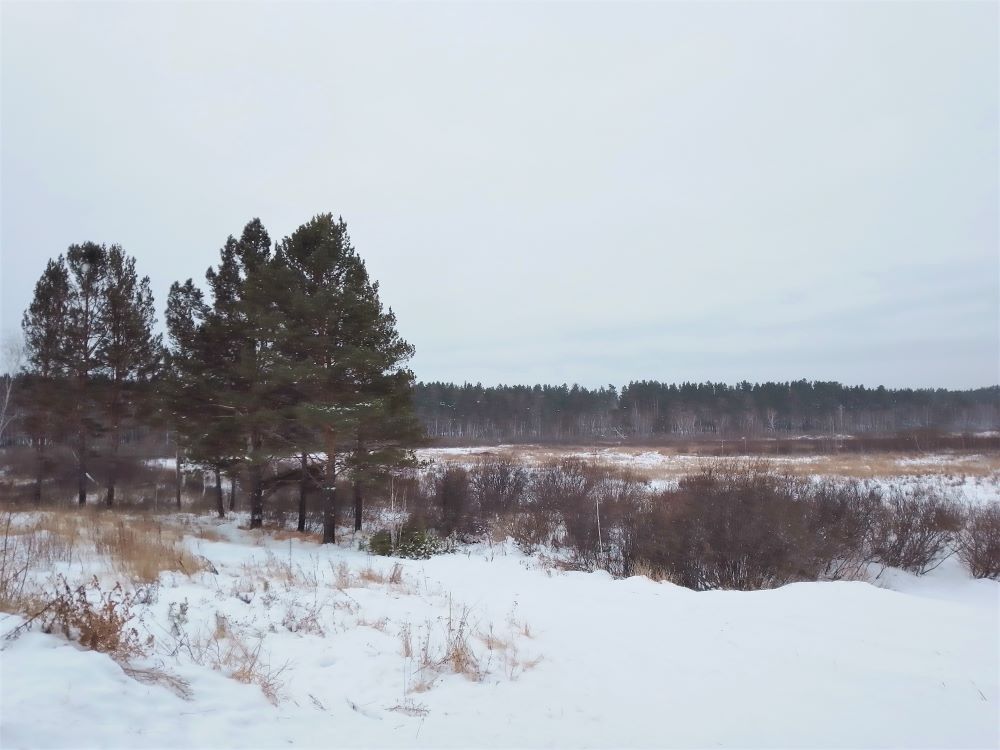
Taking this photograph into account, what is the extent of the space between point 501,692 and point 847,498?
48.1 feet

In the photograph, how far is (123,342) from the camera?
787 inches

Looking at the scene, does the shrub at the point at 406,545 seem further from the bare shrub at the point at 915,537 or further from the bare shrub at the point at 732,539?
the bare shrub at the point at 915,537

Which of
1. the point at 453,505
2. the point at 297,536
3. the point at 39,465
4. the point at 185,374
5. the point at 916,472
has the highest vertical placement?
the point at 185,374

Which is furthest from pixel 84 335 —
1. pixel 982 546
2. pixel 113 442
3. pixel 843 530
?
pixel 982 546

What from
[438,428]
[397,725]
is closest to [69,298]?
[397,725]

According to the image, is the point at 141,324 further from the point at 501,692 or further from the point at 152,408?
the point at 501,692

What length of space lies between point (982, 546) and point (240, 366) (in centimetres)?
2073

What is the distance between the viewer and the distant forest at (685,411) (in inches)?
3253

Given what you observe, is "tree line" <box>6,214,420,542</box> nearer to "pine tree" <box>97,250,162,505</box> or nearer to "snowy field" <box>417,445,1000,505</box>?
"pine tree" <box>97,250,162,505</box>

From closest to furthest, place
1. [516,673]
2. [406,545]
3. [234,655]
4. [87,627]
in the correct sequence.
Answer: [87,627] < [234,655] < [516,673] < [406,545]

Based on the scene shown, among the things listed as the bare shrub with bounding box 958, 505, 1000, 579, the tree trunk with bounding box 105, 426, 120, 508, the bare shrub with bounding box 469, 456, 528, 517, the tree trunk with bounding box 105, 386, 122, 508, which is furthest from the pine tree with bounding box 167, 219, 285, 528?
the bare shrub with bounding box 958, 505, 1000, 579

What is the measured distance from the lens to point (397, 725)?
3.60 metres

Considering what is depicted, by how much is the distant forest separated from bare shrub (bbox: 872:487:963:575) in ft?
211

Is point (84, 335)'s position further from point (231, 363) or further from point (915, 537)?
point (915, 537)
